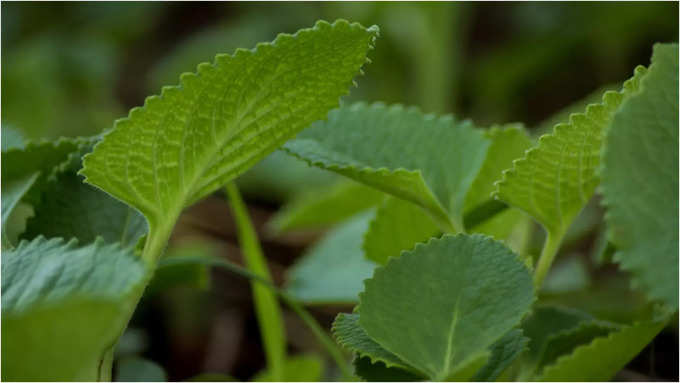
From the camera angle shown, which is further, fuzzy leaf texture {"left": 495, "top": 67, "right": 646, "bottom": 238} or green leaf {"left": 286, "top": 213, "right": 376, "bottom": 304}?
green leaf {"left": 286, "top": 213, "right": 376, "bottom": 304}

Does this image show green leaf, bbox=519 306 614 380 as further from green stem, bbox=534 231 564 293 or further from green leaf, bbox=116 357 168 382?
green leaf, bbox=116 357 168 382

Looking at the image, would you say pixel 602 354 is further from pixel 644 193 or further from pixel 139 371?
pixel 139 371

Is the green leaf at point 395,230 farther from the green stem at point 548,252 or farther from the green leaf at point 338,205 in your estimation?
the green leaf at point 338,205

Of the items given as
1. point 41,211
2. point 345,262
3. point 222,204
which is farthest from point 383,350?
point 222,204

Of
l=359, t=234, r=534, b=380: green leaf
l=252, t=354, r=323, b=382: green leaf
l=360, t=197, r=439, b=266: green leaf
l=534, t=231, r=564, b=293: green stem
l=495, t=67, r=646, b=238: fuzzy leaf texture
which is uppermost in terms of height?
l=360, t=197, r=439, b=266: green leaf

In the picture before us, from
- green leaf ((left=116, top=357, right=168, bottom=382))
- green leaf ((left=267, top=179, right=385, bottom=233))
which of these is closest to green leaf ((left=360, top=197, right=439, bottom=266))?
green leaf ((left=116, top=357, right=168, bottom=382))

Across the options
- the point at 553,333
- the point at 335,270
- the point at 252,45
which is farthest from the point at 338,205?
the point at 252,45
